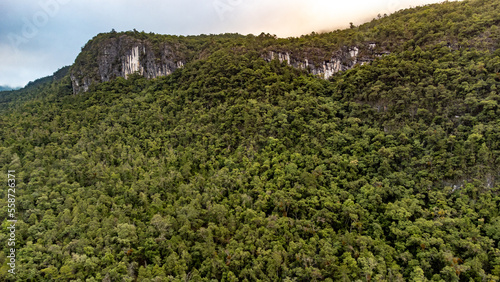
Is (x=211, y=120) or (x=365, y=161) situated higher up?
(x=211, y=120)

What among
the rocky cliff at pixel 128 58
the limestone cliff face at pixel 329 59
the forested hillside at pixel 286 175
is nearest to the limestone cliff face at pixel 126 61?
the rocky cliff at pixel 128 58

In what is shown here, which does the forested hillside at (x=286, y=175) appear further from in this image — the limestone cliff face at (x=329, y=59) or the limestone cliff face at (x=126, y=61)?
the limestone cliff face at (x=126, y=61)

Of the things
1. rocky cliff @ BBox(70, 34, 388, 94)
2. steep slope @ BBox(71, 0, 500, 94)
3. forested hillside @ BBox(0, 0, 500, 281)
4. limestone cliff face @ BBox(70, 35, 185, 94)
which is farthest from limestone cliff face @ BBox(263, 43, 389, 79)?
limestone cliff face @ BBox(70, 35, 185, 94)

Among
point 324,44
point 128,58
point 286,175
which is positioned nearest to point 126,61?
point 128,58

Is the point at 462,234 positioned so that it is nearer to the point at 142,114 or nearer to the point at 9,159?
the point at 142,114

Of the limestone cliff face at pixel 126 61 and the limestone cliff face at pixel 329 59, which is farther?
the limestone cliff face at pixel 126 61

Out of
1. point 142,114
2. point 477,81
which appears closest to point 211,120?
point 142,114

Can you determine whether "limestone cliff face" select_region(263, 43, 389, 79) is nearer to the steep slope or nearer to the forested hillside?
the steep slope
